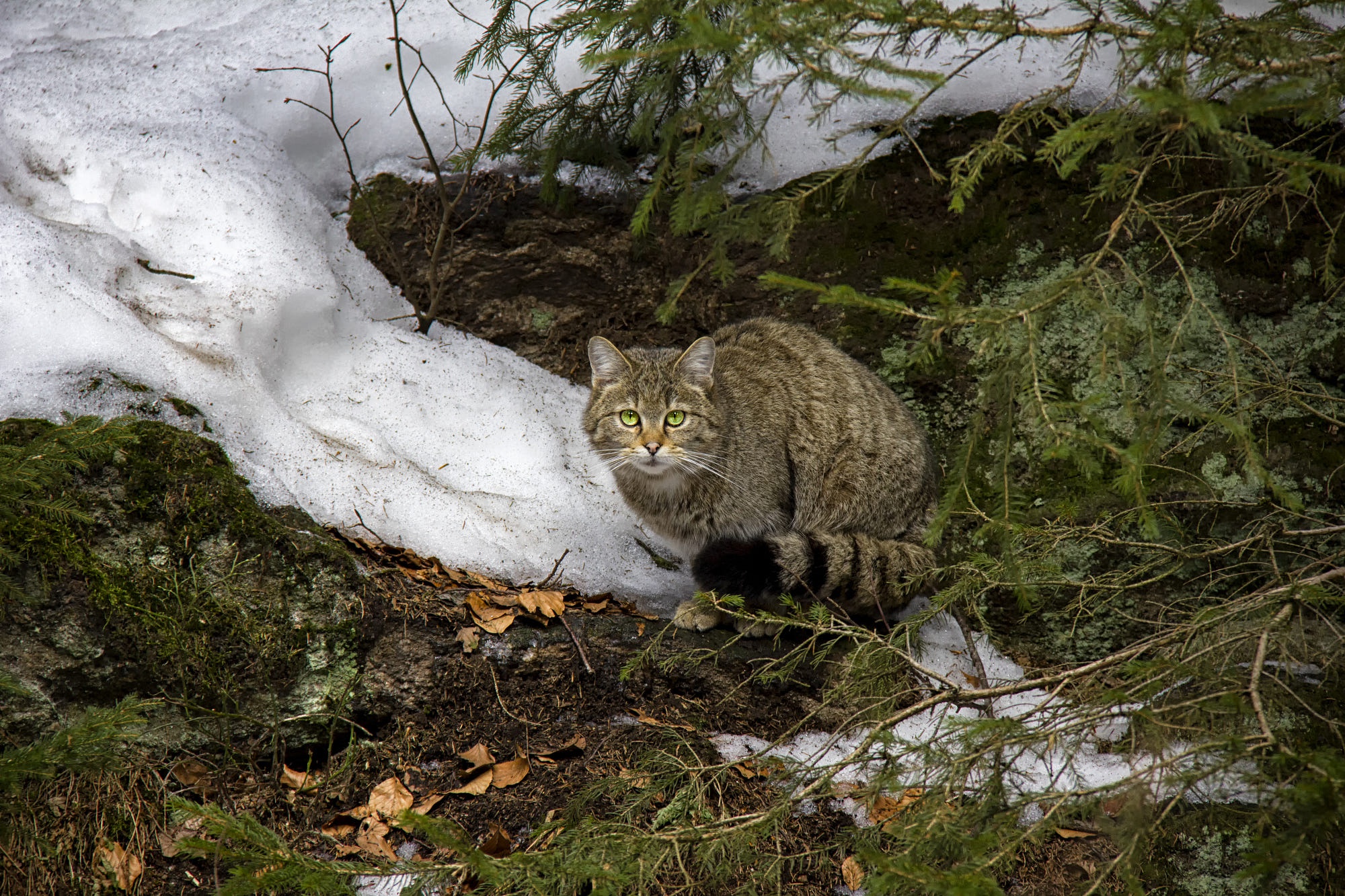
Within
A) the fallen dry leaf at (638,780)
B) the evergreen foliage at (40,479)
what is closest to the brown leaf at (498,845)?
the fallen dry leaf at (638,780)

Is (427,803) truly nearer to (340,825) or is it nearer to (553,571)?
(340,825)

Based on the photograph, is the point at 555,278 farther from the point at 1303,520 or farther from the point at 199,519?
→ the point at 1303,520

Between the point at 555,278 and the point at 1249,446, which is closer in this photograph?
the point at 1249,446

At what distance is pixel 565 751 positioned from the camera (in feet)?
11.5

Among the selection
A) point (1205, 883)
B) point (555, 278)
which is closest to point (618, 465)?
point (555, 278)

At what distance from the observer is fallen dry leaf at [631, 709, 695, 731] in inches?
145

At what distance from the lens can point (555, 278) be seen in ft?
18.2

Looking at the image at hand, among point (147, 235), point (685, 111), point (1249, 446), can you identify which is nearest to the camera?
point (1249, 446)

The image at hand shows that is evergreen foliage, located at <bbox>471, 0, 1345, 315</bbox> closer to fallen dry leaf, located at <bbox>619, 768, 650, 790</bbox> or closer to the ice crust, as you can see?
the ice crust

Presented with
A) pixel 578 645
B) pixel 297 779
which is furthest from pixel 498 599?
pixel 297 779

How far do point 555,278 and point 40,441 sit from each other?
329cm

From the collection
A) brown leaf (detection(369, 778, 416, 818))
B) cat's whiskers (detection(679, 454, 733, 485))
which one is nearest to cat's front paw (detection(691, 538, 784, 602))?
cat's whiskers (detection(679, 454, 733, 485))

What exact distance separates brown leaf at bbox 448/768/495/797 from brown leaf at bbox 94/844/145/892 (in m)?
1.03

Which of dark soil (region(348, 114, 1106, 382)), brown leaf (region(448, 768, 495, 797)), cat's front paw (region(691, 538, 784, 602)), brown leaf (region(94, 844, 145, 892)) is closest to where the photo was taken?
brown leaf (region(94, 844, 145, 892))
